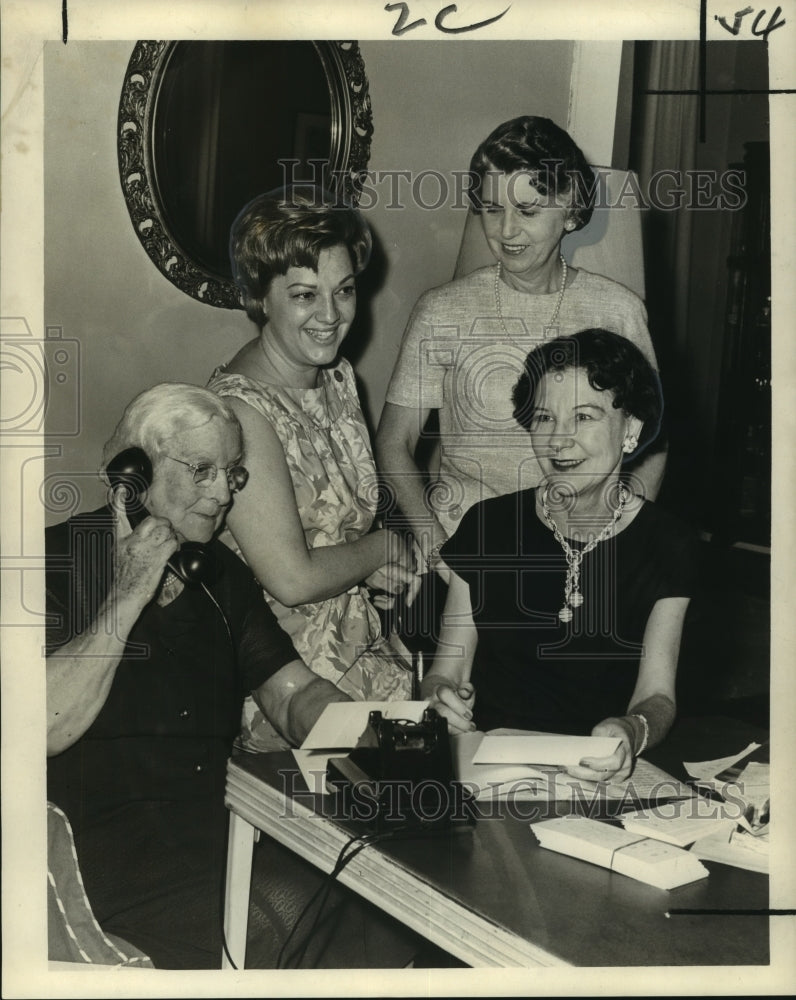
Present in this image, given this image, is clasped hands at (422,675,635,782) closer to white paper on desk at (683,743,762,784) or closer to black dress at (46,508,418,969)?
white paper on desk at (683,743,762,784)

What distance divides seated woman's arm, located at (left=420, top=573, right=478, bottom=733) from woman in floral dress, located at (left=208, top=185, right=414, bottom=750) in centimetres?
6

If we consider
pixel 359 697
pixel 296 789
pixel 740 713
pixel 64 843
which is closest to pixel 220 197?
pixel 359 697

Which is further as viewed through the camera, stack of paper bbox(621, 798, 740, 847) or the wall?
the wall

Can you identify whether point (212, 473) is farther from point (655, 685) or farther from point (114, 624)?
point (655, 685)

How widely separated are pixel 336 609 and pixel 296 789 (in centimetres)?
37

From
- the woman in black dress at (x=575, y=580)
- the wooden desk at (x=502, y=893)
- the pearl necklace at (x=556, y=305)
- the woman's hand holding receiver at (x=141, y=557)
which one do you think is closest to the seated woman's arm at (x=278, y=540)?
the woman's hand holding receiver at (x=141, y=557)

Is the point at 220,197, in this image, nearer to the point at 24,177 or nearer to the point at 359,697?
the point at 24,177

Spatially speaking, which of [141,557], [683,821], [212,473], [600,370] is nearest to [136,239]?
[212,473]

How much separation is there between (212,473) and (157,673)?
42cm

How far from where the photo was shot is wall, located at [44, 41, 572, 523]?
2.02 m

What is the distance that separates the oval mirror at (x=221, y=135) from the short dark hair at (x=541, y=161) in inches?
9.6

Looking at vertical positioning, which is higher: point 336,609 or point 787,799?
point 336,609

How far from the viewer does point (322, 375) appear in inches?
82.6

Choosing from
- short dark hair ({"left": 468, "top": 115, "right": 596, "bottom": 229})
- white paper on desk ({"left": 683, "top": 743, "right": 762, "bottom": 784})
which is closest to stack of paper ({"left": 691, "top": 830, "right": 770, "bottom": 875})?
white paper on desk ({"left": 683, "top": 743, "right": 762, "bottom": 784})
